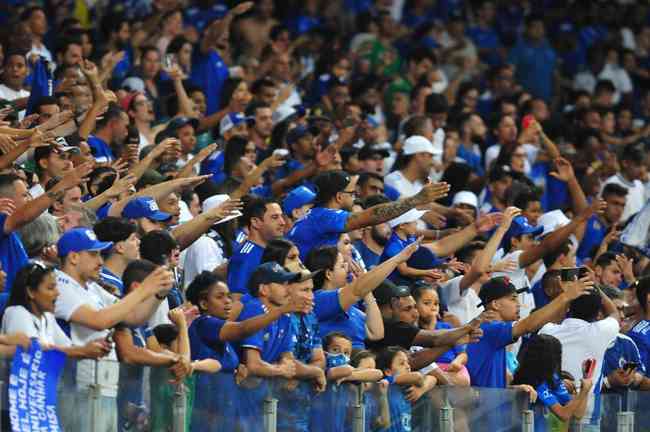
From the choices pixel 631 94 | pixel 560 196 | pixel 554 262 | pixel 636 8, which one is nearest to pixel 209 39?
pixel 560 196

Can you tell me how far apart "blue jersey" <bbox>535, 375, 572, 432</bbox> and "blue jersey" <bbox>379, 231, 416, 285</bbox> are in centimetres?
175

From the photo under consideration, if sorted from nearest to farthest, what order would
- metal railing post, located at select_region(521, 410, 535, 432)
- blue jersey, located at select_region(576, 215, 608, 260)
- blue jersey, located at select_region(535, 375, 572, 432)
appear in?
metal railing post, located at select_region(521, 410, 535, 432) → blue jersey, located at select_region(535, 375, 572, 432) → blue jersey, located at select_region(576, 215, 608, 260)

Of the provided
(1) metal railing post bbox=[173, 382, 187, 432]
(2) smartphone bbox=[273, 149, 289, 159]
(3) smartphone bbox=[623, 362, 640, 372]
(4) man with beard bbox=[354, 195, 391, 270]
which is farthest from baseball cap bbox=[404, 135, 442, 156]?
(1) metal railing post bbox=[173, 382, 187, 432]

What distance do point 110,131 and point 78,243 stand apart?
442cm

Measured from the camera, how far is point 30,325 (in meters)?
8.48

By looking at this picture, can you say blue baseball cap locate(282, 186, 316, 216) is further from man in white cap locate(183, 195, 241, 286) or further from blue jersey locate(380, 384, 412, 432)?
blue jersey locate(380, 384, 412, 432)

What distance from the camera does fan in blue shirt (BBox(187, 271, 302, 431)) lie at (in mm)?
9039

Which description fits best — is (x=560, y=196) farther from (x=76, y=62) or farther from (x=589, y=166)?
(x=76, y=62)

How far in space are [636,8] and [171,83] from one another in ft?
33.6

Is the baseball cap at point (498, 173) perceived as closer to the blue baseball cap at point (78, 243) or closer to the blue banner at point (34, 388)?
the blue baseball cap at point (78, 243)

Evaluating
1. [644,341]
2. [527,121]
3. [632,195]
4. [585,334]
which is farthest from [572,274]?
[527,121]

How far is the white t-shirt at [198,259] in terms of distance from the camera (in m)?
12.0

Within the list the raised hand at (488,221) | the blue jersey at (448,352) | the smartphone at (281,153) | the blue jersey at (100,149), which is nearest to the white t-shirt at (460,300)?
the raised hand at (488,221)

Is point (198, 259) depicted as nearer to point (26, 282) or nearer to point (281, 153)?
point (281, 153)
